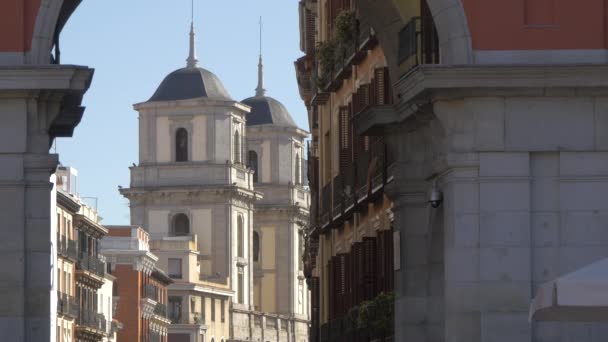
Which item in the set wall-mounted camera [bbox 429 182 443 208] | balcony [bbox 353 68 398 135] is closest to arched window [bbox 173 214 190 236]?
balcony [bbox 353 68 398 135]

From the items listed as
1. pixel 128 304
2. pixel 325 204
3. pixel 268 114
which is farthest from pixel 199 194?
pixel 325 204

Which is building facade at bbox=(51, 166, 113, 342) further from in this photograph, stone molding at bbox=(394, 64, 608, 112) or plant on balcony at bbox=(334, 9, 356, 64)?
stone molding at bbox=(394, 64, 608, 112)

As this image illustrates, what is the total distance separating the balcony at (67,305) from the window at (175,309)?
1854 inches

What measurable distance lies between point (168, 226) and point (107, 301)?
40.6 meters

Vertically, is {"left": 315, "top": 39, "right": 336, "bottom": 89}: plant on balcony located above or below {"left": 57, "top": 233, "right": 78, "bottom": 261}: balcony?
below

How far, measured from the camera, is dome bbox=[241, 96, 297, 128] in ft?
634

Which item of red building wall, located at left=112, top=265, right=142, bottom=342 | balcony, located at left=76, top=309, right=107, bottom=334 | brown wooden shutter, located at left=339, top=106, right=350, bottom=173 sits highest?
red building wall, located at left=112, top=265, right=142, bottom=342

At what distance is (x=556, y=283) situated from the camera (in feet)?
74.3

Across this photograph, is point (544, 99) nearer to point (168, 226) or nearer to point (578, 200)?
point (578, 200)

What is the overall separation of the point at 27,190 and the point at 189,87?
14399 centimetres

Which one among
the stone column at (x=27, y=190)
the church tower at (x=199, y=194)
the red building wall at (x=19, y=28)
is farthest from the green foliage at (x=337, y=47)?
the church tower at (x=199, y=194)

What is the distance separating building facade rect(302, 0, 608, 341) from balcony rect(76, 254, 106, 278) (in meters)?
81.0

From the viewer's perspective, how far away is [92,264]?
11269cm

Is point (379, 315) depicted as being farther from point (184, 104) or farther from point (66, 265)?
point (184, 104)
